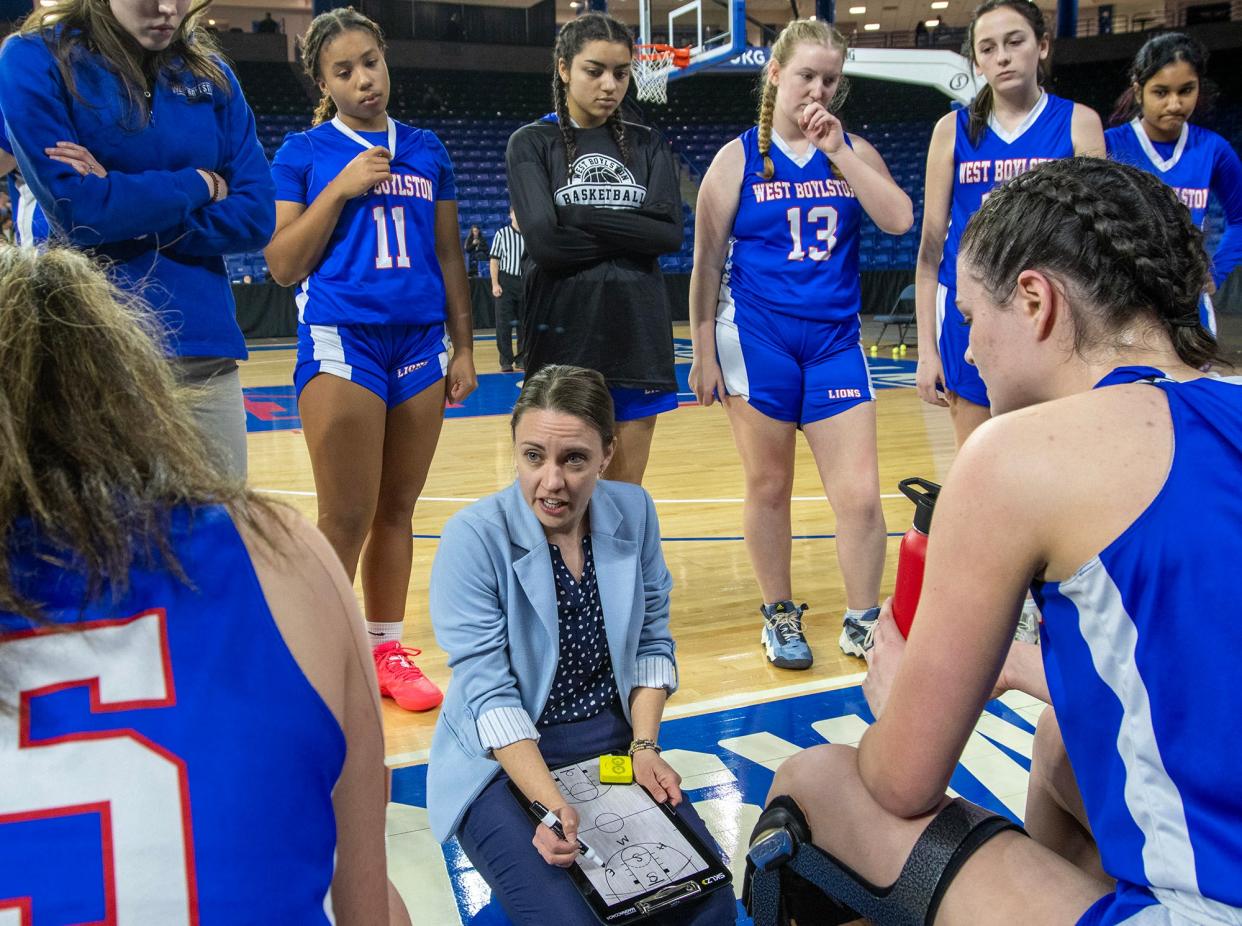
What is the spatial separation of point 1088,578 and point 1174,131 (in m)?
3.44

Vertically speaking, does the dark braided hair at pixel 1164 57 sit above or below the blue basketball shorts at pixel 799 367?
above

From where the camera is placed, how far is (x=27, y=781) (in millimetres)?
801

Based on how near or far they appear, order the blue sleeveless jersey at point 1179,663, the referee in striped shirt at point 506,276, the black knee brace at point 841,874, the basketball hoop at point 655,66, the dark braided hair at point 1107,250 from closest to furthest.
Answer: the blue sleeveless jersey at point 1179,663 < the dark braided hair at point 1107,250 < the black knee brace at point 841,874 < the referee in striped shirt at point 506,276 < the basketball hoop at point 655,66

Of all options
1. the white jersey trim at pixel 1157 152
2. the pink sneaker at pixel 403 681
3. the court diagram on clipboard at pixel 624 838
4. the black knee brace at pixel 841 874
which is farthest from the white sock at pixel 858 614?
the white jersey trim at pixel 1157 152

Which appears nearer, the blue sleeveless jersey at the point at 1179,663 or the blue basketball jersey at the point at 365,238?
the blue sleeveless jersey at the point at 1179,663

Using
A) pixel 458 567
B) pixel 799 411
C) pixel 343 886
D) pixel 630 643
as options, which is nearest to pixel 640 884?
pixel 630 643

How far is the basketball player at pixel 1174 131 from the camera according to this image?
383cm

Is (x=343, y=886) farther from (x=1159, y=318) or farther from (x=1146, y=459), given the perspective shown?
(x=1159, y=318)

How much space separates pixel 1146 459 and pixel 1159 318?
243 millimetres

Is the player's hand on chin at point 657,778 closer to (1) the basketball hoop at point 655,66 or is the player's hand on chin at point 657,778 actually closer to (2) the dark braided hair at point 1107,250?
→ (2) the dark braided hair at point 1107,250

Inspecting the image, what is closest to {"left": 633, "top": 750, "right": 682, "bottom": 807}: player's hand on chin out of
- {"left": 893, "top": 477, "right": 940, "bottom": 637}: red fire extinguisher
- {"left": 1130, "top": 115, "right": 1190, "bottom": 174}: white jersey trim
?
{"left": 893, "top": 477, "right": 940, "bottom": 637}: red fire extinguisher

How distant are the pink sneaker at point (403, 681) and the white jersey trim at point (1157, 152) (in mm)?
3071

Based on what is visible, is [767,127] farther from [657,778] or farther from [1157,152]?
[657,778]

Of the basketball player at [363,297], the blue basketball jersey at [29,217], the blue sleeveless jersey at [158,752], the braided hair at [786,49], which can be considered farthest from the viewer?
the braided hair at [786,49]
